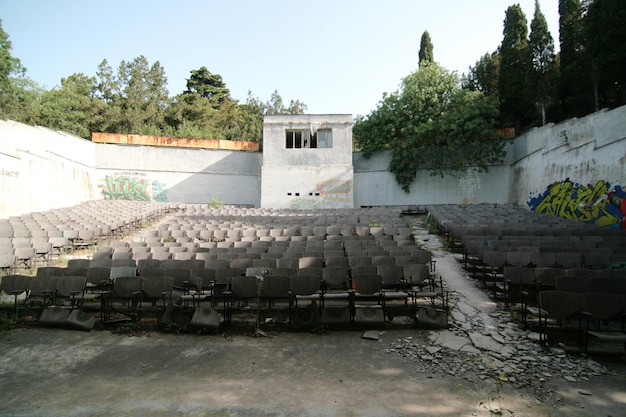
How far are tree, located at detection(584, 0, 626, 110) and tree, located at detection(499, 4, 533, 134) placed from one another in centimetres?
472

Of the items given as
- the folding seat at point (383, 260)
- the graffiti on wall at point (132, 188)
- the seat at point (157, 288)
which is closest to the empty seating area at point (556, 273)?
the folding seat at point (383, 260)

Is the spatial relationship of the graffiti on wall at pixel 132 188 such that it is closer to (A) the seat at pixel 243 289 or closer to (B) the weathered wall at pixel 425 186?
(B) the weathered wall at pixel 425 186

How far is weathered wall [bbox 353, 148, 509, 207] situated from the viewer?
79.4 ft

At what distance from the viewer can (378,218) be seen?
16.5m

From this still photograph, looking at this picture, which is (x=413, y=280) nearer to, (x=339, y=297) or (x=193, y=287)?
(x=339, y=297)

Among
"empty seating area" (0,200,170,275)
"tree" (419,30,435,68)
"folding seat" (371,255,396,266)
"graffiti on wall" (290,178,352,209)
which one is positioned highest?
"tree" (419,30,435,68)

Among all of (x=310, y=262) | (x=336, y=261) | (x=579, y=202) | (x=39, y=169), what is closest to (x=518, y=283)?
(x=336, y=261)

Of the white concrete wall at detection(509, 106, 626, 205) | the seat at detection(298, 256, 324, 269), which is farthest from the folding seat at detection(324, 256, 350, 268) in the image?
the white concrete wall at detection(509, 106, 626, 205)

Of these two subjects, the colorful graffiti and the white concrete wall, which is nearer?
the colorful graffiti

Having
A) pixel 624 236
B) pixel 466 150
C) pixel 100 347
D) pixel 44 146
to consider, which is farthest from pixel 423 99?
pixel 100 347

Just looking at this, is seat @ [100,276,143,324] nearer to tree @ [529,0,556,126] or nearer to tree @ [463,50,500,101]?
tree @ [529,0,556,126]

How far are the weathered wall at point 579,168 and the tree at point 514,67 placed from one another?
17.5ft

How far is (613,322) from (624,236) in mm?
6376

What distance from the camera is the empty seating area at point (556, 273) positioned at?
4867 mm
